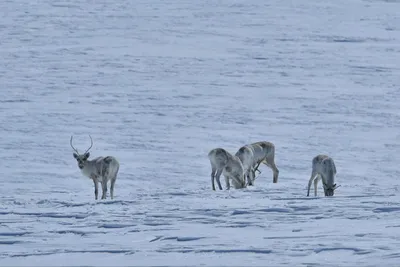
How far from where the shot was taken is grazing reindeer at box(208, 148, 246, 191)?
1598cm

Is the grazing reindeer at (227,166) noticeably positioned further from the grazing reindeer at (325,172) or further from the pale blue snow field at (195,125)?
the grazing reindeer at (325,172)

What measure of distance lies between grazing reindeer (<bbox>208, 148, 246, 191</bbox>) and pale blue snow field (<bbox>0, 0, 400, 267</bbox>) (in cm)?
34

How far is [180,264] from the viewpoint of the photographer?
8875 mm

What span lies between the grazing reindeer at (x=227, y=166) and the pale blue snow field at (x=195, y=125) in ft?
1.12

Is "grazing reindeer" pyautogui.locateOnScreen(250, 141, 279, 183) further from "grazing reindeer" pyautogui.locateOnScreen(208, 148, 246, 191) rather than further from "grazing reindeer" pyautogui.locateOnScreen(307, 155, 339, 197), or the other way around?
"grazing reindeer" pyautogui.locateOnScreen(307, 155, 339, 197)

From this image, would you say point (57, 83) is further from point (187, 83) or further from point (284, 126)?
point (284, 126)

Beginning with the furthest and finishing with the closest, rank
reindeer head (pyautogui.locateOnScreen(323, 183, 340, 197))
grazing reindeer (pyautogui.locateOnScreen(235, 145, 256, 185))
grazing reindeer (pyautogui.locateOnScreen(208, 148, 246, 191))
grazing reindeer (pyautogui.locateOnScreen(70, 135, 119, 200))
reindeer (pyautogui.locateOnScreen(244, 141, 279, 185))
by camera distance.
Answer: reindeer (pyautogui.locateOnScreen(244, 141, 279, 185))
grazing reindeer (pyautogui.locateOnScreen(235, 145, 256, 185))
grazing reindeer (pyautogui.locateOnScreen(208, 148, 246, 191))
grazing reindeer (pyautogui.locateOnScreen(70, 135, 119, 200))
reindeer head (pyautogui.locateOnScreen(323, 183, 340, 197))

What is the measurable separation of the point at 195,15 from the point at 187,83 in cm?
1340

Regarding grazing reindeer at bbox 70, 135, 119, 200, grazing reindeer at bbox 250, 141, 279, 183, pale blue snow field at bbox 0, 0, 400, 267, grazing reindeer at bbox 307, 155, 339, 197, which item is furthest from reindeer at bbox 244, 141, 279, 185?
grazing reindeer at bbox 70, 135, 119, 200

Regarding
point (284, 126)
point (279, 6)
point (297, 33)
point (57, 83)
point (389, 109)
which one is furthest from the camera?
point (279, 6)

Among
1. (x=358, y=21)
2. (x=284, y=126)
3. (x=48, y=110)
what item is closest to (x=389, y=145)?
(x=284, y=126)

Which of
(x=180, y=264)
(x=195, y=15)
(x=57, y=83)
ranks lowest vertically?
(x=180, y=264)

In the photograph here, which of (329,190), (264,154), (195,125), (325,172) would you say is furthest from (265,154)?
(195,125)

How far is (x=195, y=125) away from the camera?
25594 millimetres
